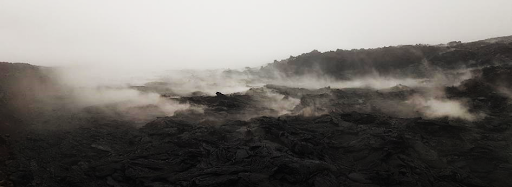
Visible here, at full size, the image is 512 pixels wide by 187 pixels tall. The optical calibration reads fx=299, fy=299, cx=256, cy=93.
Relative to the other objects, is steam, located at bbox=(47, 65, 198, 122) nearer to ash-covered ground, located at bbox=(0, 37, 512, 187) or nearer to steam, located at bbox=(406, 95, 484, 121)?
ash-covered ground, located at bbox=(0, 37, 512, 187)

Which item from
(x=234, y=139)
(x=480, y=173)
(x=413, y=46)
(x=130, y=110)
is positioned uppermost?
(x=413, y=46)

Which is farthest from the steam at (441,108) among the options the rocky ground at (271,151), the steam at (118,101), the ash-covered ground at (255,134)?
the steam at (118,101)

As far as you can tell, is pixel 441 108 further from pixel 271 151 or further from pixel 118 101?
pixel 118 101

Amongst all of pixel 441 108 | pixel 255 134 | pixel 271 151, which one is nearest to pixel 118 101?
pixel 255 134

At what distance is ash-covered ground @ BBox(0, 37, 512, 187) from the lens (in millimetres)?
12352

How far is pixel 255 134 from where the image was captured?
1653 centimetres

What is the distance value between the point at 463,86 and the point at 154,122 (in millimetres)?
23104

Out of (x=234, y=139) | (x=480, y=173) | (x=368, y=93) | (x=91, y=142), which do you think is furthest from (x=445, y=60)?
(x=91, y=142)

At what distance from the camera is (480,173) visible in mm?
12688

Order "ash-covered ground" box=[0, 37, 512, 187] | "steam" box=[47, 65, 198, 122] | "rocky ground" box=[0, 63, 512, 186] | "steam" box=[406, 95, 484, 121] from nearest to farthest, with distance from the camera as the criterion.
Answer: "rocky ground" box=[0, 63, 512, 186], "ash-covered ground" box=[0, 37, 512, 187], "steam" box=[406, 95, 484, 121], "steam" box=[47, 65, 198, 122]

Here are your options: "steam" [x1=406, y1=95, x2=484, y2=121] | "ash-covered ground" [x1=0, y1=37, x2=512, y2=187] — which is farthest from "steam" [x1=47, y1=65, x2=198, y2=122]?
"steam" [x1=406, y1=95, x2=484, y2=121]

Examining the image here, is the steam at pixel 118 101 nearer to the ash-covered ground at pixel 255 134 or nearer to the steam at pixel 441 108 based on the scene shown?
the ash-covered ground at pixel 255 134

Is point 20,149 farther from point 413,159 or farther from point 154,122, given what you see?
point 413,159

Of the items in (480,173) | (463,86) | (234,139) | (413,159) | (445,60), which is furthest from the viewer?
(445,60)
